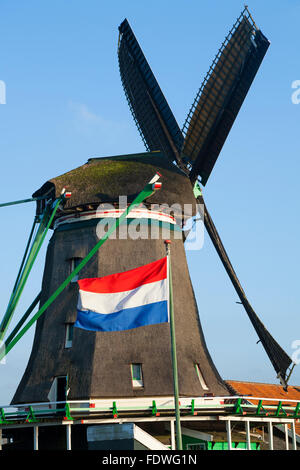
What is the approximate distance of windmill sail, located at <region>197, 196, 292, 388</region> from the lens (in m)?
27.8

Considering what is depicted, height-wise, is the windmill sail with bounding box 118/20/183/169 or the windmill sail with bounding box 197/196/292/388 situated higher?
the windmill sail with bounding box 118/20/183/169

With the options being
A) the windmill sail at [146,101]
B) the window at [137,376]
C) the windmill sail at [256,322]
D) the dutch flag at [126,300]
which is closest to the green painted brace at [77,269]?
the window at [137,376]

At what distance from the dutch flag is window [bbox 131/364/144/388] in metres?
5.34

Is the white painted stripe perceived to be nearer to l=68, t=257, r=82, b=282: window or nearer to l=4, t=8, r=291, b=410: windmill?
l=4, t=8, r=291, b=410: windmill

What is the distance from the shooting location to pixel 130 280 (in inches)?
750

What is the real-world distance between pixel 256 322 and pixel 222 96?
9215 millimetres

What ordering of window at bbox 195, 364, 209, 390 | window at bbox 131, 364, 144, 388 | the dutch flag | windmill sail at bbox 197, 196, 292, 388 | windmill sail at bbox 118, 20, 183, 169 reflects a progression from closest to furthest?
the dutch flag, window at bbox 131, 364, 144, 388, window at bbox 195, 364, 209, 390, windmill sail at bbox 197, 196, 292, 388, windmill sail at bbox 118, 20, 183, 169

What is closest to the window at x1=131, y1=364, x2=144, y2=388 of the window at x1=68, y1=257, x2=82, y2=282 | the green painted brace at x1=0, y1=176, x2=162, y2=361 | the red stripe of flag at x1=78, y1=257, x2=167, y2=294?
the green painted brace at x1=0, y1=176, x2=162, y2=361

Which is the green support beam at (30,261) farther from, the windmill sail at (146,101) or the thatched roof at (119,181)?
the windmill sail at (146,101)

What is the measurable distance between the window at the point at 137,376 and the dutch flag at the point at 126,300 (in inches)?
210

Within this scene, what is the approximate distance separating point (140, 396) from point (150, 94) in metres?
15.2

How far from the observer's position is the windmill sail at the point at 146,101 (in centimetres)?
3225

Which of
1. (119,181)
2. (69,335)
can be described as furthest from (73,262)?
(119,181)
